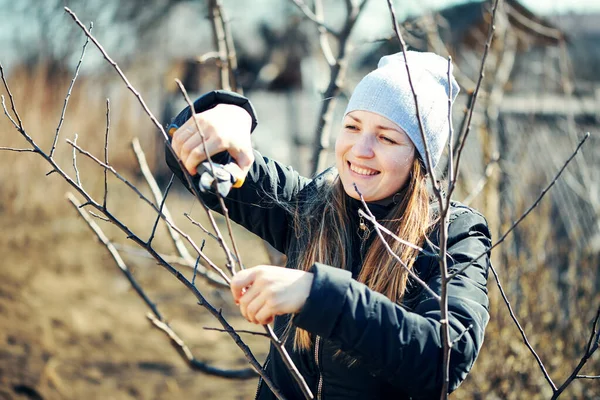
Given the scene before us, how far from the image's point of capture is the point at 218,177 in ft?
4.30

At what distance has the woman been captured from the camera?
1153 millimetres

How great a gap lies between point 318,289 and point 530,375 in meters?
2.78

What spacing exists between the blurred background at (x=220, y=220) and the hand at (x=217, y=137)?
1.32 ft

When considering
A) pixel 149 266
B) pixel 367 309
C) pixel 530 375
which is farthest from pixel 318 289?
pixel 149 266

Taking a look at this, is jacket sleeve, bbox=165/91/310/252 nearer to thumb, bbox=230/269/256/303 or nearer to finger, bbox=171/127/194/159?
finger, bbox=171/127/194/159

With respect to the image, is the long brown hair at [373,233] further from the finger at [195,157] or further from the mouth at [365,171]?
the finger at [195,157]

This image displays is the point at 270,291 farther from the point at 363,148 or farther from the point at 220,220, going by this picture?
the point at 220,220

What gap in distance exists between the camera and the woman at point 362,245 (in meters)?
1.15

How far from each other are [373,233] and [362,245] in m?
0.05

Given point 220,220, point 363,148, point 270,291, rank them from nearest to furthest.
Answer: point 270,291 → point 363,148 → point 220,220

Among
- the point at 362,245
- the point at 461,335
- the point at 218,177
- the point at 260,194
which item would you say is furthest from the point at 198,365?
the point at 461,335

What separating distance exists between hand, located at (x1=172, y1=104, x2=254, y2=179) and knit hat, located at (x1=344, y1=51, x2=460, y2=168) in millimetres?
332

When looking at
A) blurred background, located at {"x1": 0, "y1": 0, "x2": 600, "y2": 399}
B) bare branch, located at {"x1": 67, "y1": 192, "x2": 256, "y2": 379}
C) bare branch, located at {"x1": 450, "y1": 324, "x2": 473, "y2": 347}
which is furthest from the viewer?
blurred background, located at {"x1": 0, "y1": 0, "x2": 600, "y2": 399}

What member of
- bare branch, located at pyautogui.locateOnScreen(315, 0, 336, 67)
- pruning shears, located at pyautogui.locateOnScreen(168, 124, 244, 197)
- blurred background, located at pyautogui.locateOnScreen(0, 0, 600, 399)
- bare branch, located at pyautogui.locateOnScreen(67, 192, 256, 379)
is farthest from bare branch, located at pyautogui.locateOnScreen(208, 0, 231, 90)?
pruning shears, located at pyautogui.locateOnScreen(168, 124, 244, 197)
